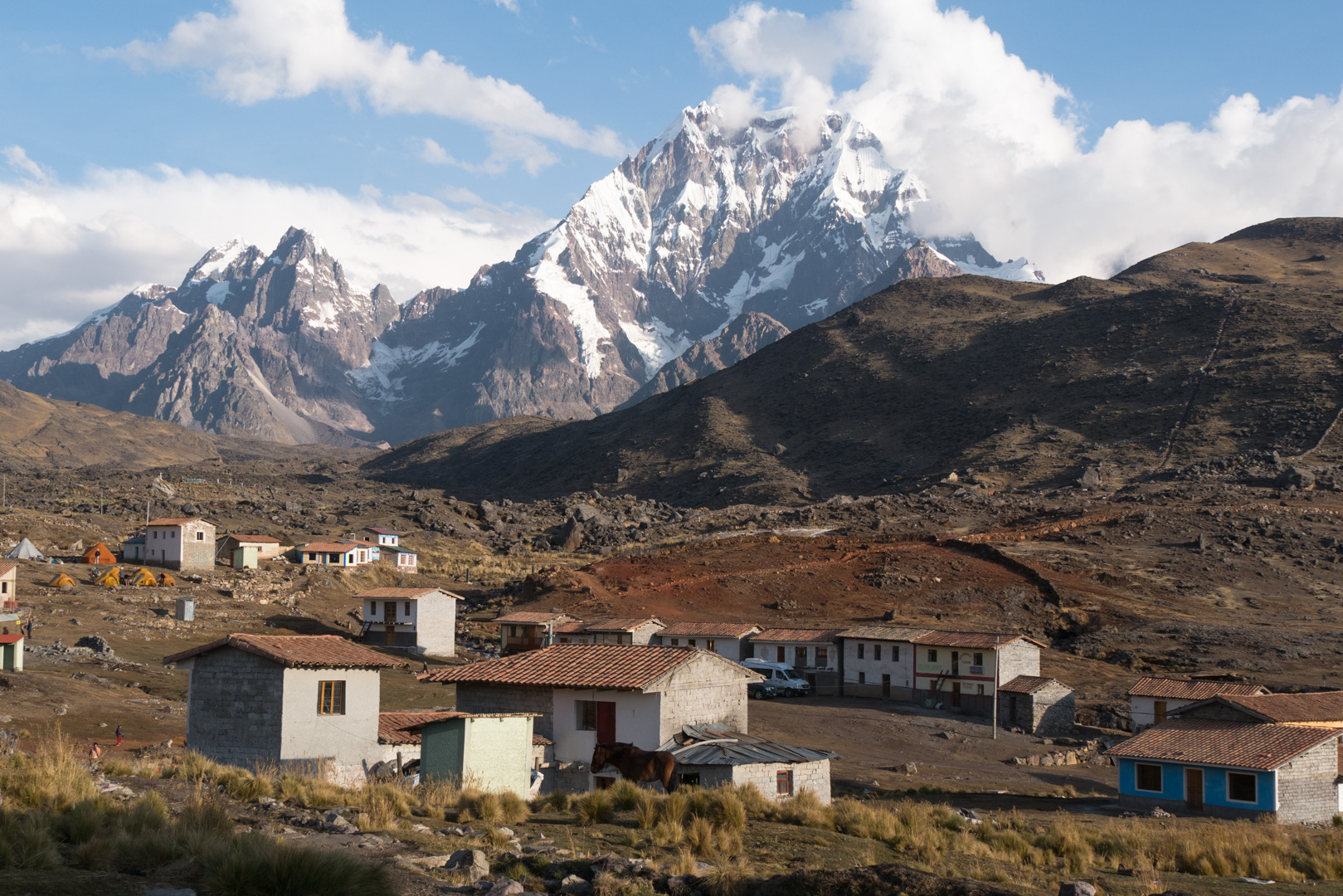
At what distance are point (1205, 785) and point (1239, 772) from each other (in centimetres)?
101

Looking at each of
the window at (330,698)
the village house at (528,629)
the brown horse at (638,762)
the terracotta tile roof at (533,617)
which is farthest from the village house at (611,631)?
the window at (330,698)

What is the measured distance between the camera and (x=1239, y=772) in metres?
28.5

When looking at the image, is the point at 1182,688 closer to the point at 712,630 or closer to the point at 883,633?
the point at 883,633

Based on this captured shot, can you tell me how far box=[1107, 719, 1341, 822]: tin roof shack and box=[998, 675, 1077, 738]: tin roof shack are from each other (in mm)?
13716

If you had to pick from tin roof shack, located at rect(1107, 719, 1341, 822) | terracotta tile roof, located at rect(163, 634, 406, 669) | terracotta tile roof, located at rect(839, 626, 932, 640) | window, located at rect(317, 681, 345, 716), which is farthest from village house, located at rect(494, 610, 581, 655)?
tin roof shack, located at rect(1107, 719, 1341, 822)

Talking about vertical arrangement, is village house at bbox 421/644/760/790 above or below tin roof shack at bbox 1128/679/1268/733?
above

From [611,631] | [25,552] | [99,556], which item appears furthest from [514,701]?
[25,552]

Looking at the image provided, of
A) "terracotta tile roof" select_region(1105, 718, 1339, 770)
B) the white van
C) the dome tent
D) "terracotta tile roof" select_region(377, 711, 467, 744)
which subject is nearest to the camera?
"terracotta tile roof" select_region(377, 711, 467, 744)

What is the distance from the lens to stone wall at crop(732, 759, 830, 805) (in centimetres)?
2369

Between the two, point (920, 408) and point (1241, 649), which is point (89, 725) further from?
point (920, 408)

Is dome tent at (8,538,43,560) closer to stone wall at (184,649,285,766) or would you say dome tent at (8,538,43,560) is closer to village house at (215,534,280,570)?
village house at (215,534,280,570)

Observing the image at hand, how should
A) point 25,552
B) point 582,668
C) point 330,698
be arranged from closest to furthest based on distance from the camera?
1. point 330,698
2. point 582,668
3. point 25,552

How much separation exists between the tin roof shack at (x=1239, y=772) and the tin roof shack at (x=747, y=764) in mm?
10039

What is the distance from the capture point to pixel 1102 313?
491ft
